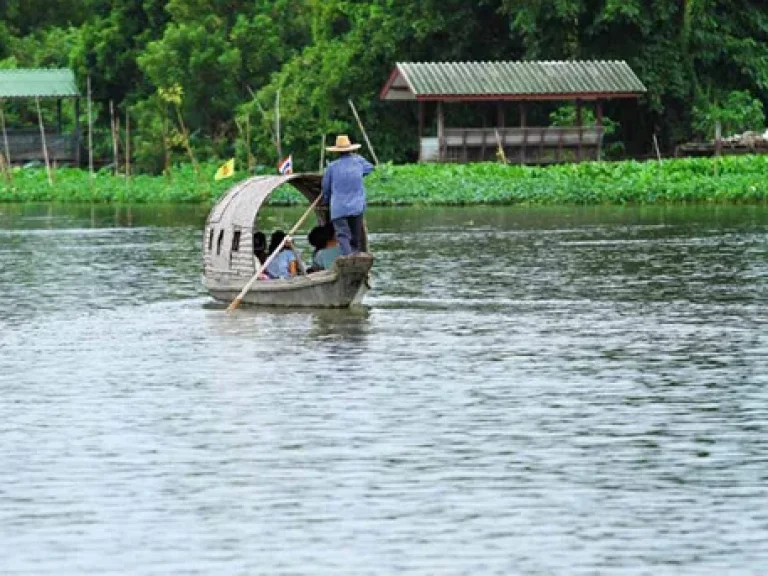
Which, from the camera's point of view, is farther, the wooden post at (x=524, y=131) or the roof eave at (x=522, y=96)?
the wooden post at (x=524, y=131)

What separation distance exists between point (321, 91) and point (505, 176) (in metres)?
7.73

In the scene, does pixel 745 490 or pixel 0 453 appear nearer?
pixel 745 490

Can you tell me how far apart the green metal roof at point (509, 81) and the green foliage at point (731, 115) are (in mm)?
2196

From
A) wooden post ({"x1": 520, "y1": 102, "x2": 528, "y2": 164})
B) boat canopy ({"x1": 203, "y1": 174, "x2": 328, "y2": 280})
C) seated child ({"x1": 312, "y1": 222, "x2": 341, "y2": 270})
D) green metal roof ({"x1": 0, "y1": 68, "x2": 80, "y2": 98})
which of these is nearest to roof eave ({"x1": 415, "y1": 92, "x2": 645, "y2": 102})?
wooden post ({"x1": 520, "y1": 102, "x2": 528, "y2": 164})

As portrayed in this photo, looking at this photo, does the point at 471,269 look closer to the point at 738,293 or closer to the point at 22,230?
the point at 738,293

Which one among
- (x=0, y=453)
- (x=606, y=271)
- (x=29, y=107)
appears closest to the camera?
(x=0, y=453)

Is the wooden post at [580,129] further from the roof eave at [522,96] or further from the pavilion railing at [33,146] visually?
the pavilion railing at [33,146]

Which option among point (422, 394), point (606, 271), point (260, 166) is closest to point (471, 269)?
point (606, 271)

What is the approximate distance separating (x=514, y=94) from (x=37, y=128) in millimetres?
16690

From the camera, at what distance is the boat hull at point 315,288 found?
21875 millimetres

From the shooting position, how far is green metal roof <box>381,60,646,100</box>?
51.2 m

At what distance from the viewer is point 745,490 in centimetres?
1247

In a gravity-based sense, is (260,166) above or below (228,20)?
below

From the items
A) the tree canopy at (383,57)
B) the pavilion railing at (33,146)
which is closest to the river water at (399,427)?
the tree canopy at (383,57)
